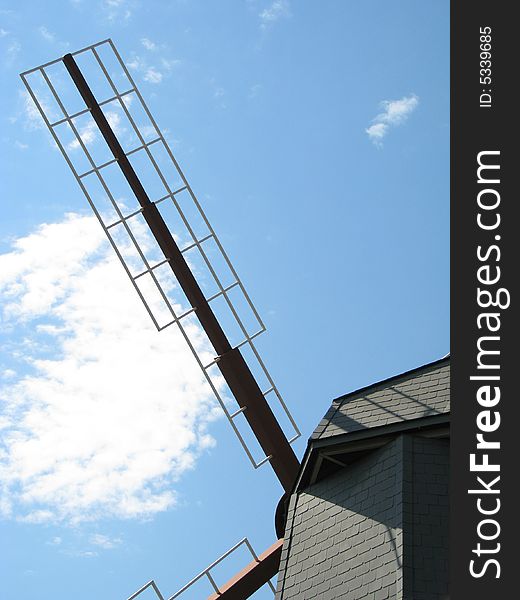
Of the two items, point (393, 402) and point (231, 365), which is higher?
point (231, 365)

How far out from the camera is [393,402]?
11227 millimetres

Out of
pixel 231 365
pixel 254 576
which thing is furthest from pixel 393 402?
pixel 254 576

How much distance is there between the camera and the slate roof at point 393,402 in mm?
10734

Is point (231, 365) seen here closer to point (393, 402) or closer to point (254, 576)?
point (393, 402)

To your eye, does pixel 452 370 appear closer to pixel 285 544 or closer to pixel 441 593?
pixel 441 593

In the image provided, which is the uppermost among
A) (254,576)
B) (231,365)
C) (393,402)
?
(231,365)

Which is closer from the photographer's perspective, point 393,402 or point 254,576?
point 393,402

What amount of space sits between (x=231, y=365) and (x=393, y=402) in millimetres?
2256

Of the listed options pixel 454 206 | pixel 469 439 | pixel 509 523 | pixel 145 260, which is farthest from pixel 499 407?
pixel 145 260

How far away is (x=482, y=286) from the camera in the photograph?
8.45 metres

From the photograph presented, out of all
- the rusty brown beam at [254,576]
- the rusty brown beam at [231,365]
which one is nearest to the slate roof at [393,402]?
the rusty brown beam at [231,365]

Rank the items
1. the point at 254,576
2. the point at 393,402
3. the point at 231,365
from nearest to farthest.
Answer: the point at 393,402 < the point at 254,576 < the point at 231,365

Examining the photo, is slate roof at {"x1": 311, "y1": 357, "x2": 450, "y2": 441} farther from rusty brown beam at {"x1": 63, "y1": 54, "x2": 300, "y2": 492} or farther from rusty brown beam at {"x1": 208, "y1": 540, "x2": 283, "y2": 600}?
rusty brown beam at {"x1": 208, "y1": 540, "x2": 283, "y2": 600}

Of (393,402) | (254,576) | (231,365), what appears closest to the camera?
(393,402)
